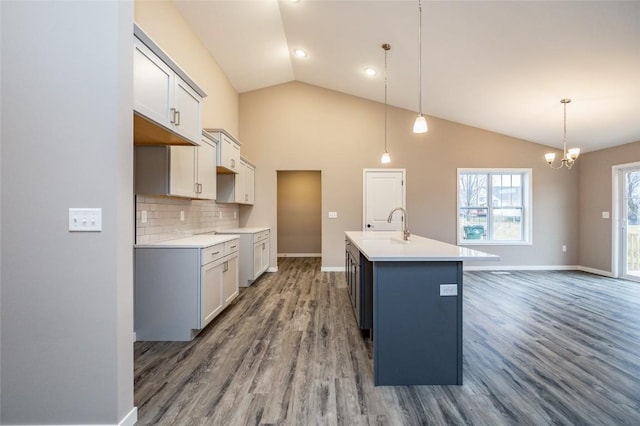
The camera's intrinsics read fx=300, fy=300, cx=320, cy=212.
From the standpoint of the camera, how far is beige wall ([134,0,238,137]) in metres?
3.04

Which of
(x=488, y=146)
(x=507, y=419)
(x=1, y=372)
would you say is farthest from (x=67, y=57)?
(x=488, y=146)

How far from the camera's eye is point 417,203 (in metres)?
6.00

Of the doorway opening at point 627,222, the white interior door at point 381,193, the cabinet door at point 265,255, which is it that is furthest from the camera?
the white interior door at point 381,193

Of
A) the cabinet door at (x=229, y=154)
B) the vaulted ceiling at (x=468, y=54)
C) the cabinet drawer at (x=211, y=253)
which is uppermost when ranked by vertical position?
the vaulted ceiling at (x=468, y=54)

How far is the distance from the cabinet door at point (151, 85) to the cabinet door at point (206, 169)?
1.07m

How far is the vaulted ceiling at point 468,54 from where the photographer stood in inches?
119

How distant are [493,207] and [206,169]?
5.50 metres

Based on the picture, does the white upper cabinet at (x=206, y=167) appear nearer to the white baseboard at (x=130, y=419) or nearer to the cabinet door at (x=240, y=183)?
the cabinet door at (x=240, y=183)

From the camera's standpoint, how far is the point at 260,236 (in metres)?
5.20

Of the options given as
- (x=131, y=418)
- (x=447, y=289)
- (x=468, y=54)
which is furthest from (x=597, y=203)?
(x=131, y=418)

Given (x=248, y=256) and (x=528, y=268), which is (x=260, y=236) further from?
(x=528, y=268)

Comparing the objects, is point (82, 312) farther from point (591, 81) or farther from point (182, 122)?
point (591, 81)

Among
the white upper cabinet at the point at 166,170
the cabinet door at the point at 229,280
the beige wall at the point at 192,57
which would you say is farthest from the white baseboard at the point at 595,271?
the beige wall at the point at 192,57

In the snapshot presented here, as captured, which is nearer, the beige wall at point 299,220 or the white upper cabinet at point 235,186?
the white upper cabinet at point 235,186
